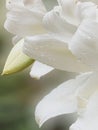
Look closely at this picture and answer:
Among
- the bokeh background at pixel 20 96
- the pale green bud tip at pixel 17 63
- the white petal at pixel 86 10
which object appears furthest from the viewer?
the bokeh background at pixel 20 96

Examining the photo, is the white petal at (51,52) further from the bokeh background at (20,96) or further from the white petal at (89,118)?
the bokeh background at (20,96)

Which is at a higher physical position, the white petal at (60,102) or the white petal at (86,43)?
the white petal at (86,43)

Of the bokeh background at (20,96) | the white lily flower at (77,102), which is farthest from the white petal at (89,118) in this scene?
the bokeh background at (20,96)

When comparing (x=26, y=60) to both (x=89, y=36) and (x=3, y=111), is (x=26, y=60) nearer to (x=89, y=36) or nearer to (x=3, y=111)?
(x=89, y=36)

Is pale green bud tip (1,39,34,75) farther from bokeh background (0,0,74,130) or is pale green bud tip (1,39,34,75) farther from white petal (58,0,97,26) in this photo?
bokeh background (0,0,74,130)

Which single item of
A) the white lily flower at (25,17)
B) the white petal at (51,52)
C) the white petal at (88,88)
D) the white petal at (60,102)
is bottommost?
the white petal at (60,102)

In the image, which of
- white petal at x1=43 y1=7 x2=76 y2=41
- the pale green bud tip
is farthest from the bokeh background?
white petal at x1=43 y1=7 x2=76 y2=41

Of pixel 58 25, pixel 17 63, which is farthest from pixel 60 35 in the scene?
pixel 17 63
